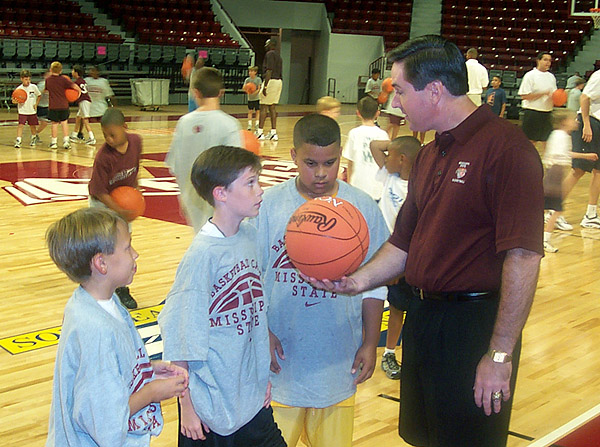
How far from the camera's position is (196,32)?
24531mm

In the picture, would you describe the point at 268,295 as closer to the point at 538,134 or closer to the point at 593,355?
the point at 593,355

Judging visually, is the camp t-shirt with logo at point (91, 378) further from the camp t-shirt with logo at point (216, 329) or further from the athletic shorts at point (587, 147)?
the athletic shorts at point (587, 147)

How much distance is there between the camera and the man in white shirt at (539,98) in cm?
1173

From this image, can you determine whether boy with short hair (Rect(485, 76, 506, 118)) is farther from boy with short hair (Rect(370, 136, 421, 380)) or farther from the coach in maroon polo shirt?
the coach in maroon polo shirt

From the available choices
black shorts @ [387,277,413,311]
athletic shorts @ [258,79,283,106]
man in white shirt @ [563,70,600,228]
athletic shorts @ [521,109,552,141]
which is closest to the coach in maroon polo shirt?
black shorts @ [387,277,413,311]

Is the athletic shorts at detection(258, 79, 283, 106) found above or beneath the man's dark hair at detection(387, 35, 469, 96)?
beneath

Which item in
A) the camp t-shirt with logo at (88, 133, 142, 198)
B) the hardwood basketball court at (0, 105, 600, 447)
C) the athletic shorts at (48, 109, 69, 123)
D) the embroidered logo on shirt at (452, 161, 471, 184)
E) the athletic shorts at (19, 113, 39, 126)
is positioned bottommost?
the hardwood basketball court at (0, 105, 600, 447)

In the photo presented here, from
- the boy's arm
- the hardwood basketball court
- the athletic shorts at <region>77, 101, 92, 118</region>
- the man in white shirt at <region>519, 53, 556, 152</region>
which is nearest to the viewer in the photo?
the hardwood basketball court

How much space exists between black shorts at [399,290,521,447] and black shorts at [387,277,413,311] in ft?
4.85

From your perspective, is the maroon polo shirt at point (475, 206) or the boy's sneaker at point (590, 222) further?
the boy's sneaker at point (590, 222)

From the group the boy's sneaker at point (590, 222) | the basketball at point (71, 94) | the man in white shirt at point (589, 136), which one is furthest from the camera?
the basketball at point (71, 94)

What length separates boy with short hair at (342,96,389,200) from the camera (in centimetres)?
588

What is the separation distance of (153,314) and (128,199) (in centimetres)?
92

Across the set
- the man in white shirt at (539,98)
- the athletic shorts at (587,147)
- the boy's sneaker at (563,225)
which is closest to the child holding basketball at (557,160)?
the athletic shorts at (587,147)
